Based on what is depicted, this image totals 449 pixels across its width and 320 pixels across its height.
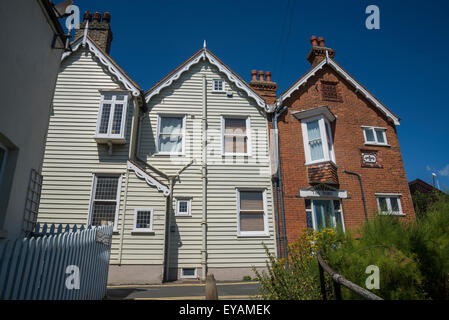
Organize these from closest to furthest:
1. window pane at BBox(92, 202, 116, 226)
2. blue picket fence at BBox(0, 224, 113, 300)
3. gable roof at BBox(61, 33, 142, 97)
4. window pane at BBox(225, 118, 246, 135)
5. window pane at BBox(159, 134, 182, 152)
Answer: blue picket fence at BBox(0, 224, 113, 300), window pane at BBox(92, 202, 116, 226), gable roof at BBox(61, 33, 142, 97), window pane at BBox(159, 134, 182, 152), window pane at BBox(225, 118, 246, 135)

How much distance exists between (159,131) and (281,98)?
6.38 meters

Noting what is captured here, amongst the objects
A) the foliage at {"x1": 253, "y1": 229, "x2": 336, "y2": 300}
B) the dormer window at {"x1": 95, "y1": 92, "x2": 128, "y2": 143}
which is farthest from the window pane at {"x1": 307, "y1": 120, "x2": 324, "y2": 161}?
the dormer window at {"x1": 95, "y1": 92, "x2": 128, "y2": 143}

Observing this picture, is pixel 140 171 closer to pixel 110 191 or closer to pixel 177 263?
pixel 110 191

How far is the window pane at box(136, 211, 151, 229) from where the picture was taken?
33.7 ft

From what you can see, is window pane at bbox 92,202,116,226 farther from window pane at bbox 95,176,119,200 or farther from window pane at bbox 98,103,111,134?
window pane at bbox 98,103,111,134

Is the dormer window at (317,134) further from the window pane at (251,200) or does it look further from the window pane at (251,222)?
the window pane at (251,222)

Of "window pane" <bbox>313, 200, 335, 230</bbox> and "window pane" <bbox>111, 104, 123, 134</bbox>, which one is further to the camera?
"window pane" <bbox>313, 200, 335, 230</bbox>

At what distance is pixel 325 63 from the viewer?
15.4 metres

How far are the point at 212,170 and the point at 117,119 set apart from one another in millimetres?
4647

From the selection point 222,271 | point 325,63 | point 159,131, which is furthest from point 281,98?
point 222,271

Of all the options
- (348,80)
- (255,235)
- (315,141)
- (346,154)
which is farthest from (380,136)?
(255,235)

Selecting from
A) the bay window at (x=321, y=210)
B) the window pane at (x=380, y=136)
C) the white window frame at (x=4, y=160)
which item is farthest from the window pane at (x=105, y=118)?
the window pane at (x=380, y=136)

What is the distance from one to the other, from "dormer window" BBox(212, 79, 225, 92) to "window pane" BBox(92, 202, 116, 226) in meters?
7.43

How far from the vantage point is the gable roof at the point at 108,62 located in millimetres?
11992
